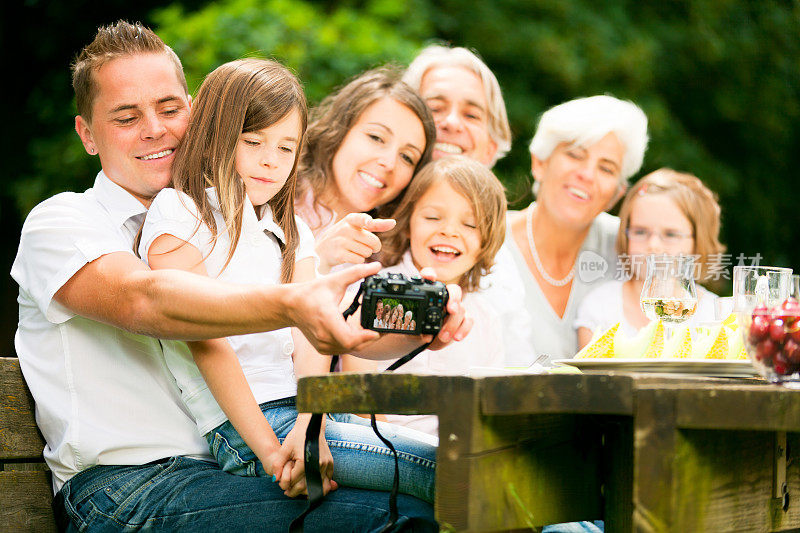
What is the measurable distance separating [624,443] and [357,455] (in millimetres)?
563

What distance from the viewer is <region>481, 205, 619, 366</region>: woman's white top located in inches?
134

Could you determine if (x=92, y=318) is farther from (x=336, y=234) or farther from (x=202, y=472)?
(x=336, y=234)

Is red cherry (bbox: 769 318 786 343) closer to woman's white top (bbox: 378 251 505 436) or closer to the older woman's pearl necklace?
woman's white top (bbox: 378 251 505 436)

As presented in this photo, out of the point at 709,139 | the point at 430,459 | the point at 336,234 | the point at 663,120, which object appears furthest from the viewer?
the point at 709,139

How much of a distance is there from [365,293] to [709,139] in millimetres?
8076

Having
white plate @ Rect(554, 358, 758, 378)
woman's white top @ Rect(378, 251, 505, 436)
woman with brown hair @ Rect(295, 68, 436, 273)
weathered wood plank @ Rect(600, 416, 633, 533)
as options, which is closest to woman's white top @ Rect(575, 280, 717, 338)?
woman's white top @ Rect(378, 251, 505, 436)

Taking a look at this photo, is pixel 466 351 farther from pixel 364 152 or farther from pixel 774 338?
pixel 774 338

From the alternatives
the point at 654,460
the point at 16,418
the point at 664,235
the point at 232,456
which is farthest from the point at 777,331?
the point at 664,235

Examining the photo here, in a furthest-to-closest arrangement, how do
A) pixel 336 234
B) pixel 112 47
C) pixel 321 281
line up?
pixel 336 234
pixel 112 47
pixel 321 281

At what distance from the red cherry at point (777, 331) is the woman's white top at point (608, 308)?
1.82 m

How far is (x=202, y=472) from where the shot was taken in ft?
6.52

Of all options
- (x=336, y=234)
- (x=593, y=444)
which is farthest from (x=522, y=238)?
(x=593, y=444)

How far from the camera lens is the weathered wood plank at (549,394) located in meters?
1.36

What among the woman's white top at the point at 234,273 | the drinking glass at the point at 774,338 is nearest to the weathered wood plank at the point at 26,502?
the woman's white top at the point at 234,273
